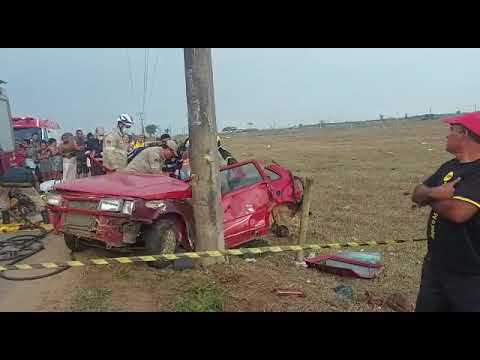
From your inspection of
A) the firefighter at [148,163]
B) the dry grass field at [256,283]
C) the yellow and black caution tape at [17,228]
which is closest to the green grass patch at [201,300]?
the dry grass field at [256,283]

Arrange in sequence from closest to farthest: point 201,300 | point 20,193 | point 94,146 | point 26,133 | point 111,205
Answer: point 201,300 < point 111,205 < point 20,193 < point 94,146 < point 26,133

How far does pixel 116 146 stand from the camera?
8477 millimetres

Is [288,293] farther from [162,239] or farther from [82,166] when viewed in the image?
[82,166]

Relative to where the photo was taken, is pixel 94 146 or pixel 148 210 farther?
pixel 94 146

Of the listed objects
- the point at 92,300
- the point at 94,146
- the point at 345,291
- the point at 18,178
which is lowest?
the point at 345,291

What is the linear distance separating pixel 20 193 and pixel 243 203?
441 centimetres

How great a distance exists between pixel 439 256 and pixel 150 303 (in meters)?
2.66

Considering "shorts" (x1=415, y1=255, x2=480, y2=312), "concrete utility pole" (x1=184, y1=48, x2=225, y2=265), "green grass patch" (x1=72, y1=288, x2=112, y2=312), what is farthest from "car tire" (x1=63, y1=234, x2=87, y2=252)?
"shorts" (x1=415, y1=255, x2=480, y2=312)

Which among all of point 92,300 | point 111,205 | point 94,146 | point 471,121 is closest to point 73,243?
point 111,205

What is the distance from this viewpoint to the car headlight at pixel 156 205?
504 cm

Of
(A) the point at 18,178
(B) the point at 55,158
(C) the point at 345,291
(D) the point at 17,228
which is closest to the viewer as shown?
(C) the point at 345,291

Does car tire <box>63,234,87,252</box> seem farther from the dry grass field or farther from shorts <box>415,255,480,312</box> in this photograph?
shorts <box>415,255,480,312</box>

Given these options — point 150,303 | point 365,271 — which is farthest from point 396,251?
point 150,303
